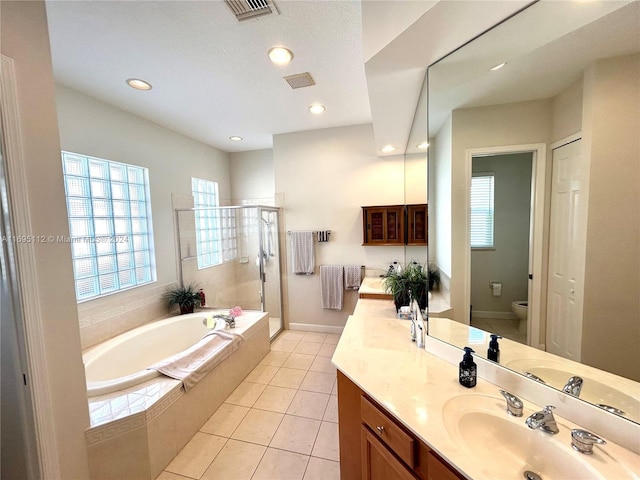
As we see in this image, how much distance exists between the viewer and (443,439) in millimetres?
857

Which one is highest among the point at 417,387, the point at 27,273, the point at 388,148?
the point at 388,148

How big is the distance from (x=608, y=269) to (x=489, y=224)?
0.43 m

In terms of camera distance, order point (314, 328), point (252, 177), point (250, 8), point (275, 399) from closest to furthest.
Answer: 1. point (250, 8)
2. point (275, 399)
3. point (314, 328)
4. point (252, 177)

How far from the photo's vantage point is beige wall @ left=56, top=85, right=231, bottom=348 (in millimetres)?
2271

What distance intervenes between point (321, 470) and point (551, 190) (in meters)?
1.98

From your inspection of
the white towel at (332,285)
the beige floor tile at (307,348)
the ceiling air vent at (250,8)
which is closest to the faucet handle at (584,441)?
the ceiling air vent at (250,8)

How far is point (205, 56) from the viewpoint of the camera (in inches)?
71.1

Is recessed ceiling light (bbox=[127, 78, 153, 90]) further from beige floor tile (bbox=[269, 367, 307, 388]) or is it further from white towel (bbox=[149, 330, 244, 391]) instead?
beige floor tile (bbox=[269, 367, 307, 388])

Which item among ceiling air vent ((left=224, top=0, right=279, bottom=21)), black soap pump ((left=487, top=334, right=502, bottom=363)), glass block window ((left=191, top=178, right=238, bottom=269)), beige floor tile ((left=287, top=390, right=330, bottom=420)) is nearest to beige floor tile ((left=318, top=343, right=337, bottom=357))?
beige floor tile ((left=287, top=390, right=330, bottom=420))

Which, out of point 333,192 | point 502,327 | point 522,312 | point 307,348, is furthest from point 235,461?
point 333,192

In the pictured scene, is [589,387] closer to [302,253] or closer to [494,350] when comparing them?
[494,350]

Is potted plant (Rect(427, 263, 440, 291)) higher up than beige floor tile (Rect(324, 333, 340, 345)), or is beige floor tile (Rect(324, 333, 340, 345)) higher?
potted plant (Rect(427, 263, 440, 291))

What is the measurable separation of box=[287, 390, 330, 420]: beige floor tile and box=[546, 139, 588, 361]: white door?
5.74 feet

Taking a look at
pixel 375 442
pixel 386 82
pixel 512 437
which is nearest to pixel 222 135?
pixel 386 82
